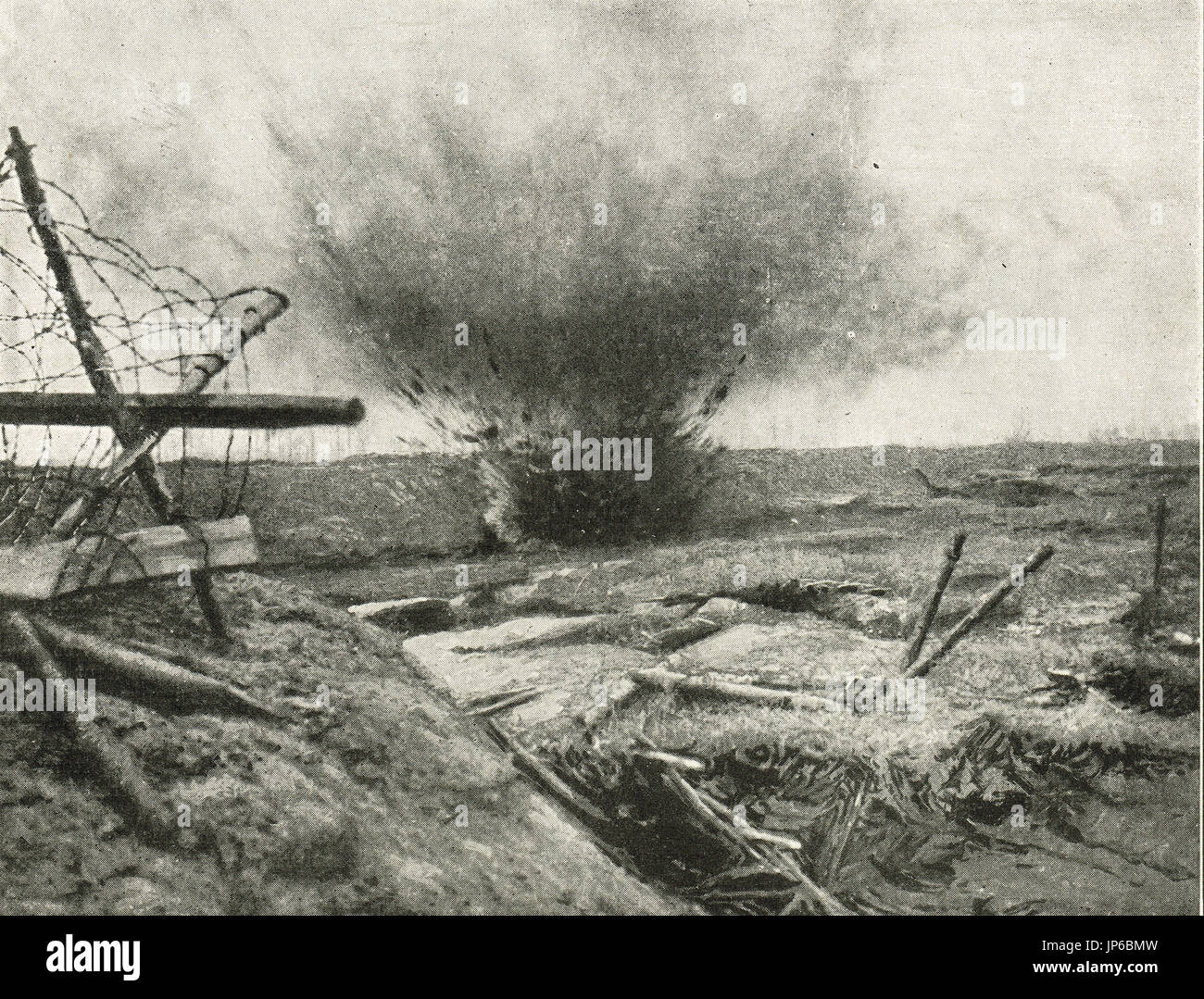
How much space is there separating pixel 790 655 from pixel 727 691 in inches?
10.7

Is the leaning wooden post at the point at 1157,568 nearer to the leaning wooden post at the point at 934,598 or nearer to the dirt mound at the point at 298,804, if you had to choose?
the leaning wooden post at the point at 934,598

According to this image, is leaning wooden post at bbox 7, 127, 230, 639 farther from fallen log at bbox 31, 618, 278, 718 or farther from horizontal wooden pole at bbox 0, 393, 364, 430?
fallen log at bbox 31, 618, 278, 718

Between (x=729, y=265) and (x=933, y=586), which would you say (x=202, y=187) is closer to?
(x=729, y=265)

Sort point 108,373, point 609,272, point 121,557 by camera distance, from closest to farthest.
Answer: point 121,557, point 108,373, point 609,272

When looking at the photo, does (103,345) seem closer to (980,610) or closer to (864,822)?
(864,822)

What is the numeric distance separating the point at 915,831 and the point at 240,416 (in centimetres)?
283

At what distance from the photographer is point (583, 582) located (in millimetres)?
3459

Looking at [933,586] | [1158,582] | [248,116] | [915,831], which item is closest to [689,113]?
[248,116]

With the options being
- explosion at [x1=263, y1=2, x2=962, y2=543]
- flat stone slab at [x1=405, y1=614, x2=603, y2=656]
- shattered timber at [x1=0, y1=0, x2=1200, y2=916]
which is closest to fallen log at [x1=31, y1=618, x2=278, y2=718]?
shattered timber at [x1=0, y1=0, x2=1200, y2=916]

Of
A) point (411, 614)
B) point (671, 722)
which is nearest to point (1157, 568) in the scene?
point (671, 722)

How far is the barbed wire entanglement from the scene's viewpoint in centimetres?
Result: 344

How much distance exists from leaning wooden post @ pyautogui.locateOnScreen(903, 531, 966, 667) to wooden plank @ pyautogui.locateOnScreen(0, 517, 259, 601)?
2.44 metres

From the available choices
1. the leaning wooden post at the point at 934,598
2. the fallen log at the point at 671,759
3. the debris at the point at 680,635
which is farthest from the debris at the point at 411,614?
the leaning wooden post at the point at 934,598

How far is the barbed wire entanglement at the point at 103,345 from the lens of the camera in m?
3.44
